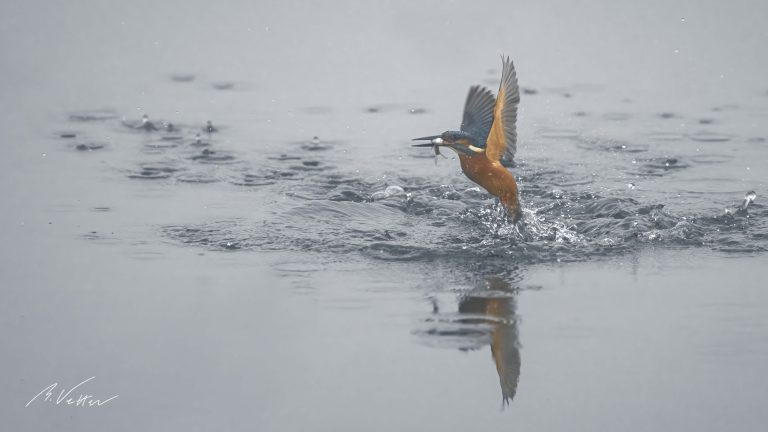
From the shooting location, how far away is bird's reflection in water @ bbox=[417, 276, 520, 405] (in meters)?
5.32

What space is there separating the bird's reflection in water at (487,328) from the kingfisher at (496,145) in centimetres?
173

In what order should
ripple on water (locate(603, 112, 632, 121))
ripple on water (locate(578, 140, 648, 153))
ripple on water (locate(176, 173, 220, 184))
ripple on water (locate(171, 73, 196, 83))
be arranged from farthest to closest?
1. ripple on water (locate(171, 73, 196, 83))
2. ripple on water (locate(603, 112, 632, 121))
3. ripple on water (locate(578, 140, 648, 153))
4. ripple on water (locate(176, 173, 220, 184))

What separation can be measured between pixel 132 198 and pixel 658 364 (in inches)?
159

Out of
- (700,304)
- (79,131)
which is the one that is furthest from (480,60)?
(700,304)

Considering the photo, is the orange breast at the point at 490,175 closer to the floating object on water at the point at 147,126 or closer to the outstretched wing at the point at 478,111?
the outstretched wing at the point at 478,111

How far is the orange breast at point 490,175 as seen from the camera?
8.03 m

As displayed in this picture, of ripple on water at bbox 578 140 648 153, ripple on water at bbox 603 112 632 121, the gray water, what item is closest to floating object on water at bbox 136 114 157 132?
the gray water

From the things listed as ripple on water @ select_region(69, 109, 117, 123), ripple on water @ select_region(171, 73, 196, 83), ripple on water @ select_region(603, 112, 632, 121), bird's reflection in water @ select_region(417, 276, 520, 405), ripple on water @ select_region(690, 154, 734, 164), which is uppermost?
ripple on water @ select_region(171, 73, 196, 83)

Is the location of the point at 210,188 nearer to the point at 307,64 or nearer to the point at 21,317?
the point at 21,317

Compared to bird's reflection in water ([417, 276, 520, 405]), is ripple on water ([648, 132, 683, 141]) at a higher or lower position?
higher

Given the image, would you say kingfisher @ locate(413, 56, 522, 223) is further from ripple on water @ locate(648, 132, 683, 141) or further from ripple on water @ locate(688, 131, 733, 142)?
ripple on water @ locate(688, 131, 733, 142)

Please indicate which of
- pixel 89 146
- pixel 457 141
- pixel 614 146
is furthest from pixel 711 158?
pixel 89 146
